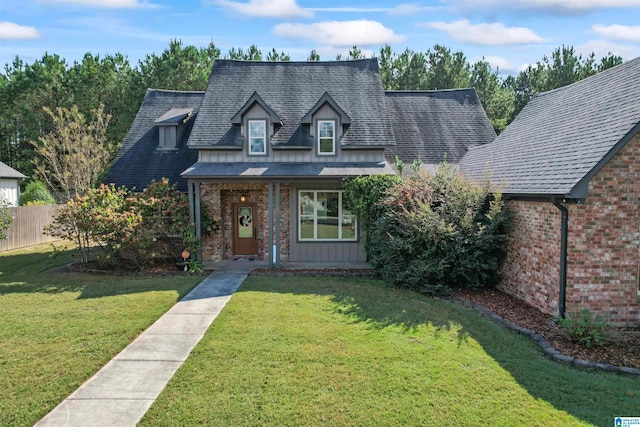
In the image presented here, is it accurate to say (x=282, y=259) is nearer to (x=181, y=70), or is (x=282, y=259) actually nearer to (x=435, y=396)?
(x=435, y=396)

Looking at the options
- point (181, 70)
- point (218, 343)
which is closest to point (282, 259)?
point (218, 343)

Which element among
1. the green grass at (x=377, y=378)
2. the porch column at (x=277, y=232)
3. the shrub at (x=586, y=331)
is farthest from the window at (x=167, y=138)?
the shrub at (x=586, y=331)

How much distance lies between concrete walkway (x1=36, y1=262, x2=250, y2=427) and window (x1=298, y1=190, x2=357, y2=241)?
5.67m

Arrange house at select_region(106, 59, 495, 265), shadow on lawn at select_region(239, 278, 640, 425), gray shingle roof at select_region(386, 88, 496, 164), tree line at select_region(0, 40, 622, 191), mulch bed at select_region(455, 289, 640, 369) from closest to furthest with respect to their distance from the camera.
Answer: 1. shadow on lawn at select_region(239, 278, 640, 425)
2. mulch bed at select_region(455, 289, 640, 369)
3. house at select_region(106, 59, 495, 265)
4. gray shingle roof at select_region(386, 88, 496, 164)
5. tree line at select_region(0, 40, 622, 191)

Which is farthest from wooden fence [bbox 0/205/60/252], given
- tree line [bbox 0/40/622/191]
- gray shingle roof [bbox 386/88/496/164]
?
gray shingle roof [bbox 386/88/496/164]

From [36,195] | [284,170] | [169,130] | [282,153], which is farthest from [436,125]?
[36,195]

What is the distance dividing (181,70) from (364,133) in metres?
25.4

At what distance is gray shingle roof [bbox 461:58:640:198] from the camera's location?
8094 millimetres

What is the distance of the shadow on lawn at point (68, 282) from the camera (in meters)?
10.9

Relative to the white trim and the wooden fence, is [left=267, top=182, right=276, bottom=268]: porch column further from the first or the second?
the wooden fence

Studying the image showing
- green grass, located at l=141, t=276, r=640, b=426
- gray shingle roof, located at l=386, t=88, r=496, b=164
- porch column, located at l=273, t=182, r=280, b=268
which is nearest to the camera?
green grass, located at l=141, t=276, r=640, b=426

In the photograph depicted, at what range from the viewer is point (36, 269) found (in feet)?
46.0

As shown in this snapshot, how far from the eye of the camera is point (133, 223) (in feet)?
41.7

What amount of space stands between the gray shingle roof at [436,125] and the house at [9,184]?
25.6 m
